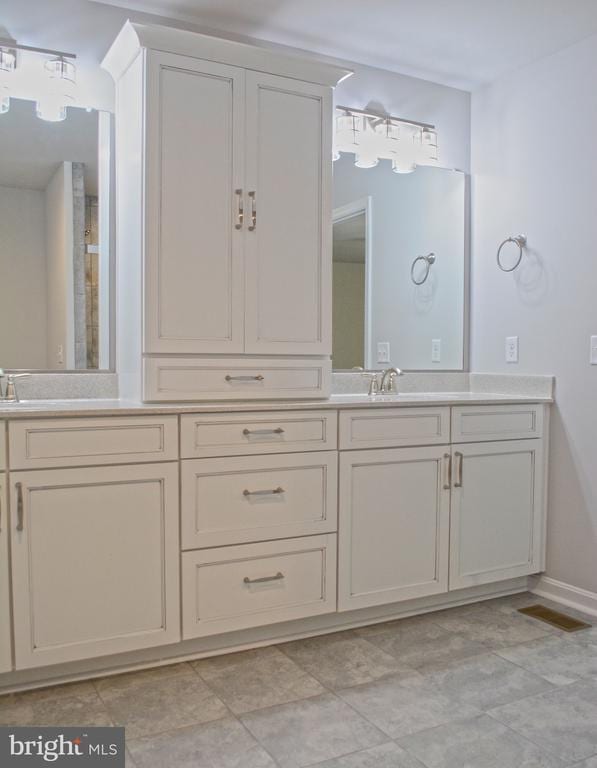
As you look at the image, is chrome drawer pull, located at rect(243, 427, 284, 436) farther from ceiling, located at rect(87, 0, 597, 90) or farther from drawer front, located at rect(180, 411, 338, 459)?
ceiling, located at rect(87, 0, 597, 90)

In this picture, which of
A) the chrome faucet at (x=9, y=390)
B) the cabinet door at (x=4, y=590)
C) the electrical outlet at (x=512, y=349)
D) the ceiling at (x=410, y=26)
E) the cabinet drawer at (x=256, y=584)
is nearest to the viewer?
the cabinet door at (x=4, y=590)

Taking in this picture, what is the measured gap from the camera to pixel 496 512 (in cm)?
289

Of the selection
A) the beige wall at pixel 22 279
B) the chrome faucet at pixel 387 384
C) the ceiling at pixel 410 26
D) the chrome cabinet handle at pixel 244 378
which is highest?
the ceiling at pixel 410 26

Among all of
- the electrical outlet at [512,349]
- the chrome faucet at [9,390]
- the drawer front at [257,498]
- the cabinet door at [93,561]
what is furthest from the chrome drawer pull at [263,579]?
the electrical outlet at [512,349]

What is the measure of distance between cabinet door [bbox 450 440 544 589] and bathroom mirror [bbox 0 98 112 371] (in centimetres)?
148

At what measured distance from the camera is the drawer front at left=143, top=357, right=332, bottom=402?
2359 mm

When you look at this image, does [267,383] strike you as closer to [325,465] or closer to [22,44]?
[325,465]

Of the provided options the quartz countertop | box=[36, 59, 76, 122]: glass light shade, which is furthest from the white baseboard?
box=[36, 59, 76, 122]: glass light shade

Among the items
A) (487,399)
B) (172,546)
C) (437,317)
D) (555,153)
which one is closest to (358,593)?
(172,546)

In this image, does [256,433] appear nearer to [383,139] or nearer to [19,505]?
[19,505]

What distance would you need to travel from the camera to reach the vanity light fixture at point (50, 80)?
2.47 m

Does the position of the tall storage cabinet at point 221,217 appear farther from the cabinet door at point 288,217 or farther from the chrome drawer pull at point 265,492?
the chrome drawer pull at point 265,492

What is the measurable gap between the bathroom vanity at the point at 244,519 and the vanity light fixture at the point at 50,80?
1.07 metres

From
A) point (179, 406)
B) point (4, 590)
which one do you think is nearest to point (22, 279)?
point (179, 406)
